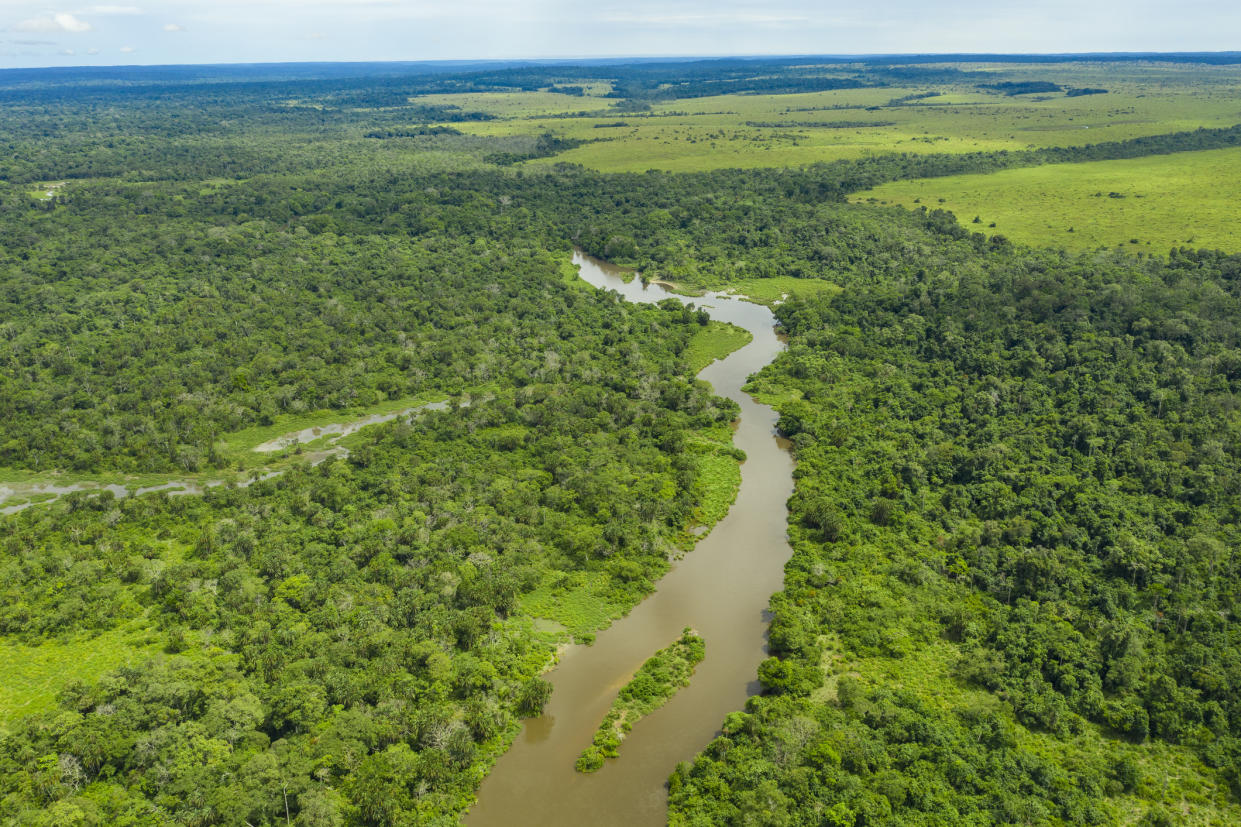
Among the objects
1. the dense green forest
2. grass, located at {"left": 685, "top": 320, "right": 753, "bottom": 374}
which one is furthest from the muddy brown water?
grass, located at {"left": 685, "top": 320, "right": 753, "bottom": 374}

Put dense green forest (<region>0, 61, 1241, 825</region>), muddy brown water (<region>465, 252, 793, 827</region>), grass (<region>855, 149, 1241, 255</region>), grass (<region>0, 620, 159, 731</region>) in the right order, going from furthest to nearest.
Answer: grass (<region>855, 149, 1241, 255</region>)
grass (<region>0, 620, 159, 731</region>)
muddy brown water (<region>465, 252, 793, 827</region>)
dense green forest (<region>0, 61, 1241, 825</region>)

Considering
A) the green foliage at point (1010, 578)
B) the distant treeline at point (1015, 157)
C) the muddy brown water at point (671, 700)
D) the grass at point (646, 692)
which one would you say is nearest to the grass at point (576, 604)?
the muddy brown water at point (671, 700)

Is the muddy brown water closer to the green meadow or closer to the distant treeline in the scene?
the green meadow

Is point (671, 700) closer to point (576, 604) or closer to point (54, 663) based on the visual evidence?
point (576, 604)

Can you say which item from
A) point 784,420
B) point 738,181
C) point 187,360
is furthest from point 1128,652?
point 738,181

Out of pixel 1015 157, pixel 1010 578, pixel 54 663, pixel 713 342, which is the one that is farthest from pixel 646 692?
pixel 1015 157

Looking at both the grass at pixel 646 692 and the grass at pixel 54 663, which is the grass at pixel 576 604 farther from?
the grass at pixel 54 663

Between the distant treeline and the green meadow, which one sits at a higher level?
the distant treeline
